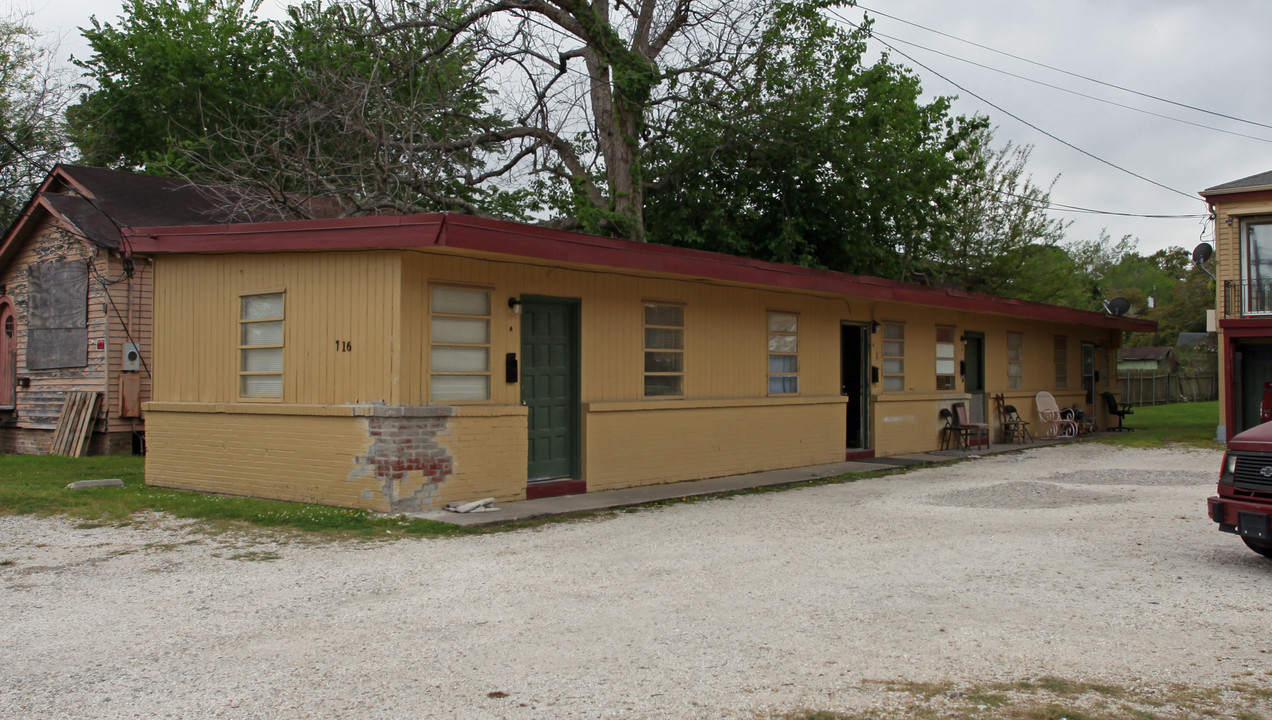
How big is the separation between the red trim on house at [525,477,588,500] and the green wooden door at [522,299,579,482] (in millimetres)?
164

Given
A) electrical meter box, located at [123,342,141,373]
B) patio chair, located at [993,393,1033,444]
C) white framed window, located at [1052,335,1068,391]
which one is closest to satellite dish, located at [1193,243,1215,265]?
white framed window, located at [1052,335,1068,391]

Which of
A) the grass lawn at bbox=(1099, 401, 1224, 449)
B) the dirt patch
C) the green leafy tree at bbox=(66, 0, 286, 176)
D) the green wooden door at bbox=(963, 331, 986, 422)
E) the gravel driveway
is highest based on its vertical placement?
the green leafy tree at bbox=(66, 0, 286, 176)

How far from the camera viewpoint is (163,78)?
26875mm

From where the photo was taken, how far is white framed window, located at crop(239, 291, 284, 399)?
10.6m

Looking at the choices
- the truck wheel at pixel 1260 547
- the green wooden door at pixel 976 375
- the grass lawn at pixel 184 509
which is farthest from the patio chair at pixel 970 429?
the grass lawn at pixel 184 509

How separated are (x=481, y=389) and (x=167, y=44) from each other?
21503 millimetres

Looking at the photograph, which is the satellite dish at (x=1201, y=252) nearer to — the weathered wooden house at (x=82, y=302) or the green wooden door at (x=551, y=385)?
the green wooden door at (x=551, y=385)

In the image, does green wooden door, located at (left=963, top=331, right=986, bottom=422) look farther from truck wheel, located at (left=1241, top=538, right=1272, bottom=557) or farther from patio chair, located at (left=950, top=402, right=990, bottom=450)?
truck wheel, located at (left=1241, top=538, right=1272, bottom=557)

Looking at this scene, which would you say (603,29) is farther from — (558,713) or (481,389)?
(558,713)

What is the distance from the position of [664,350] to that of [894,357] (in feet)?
20.1

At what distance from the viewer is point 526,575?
712cm

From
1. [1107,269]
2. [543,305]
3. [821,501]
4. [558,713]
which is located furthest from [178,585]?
[1107,269]

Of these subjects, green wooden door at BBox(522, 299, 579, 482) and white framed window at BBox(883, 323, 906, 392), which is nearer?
green wooden door at BBox(522, 299, 579, 482)

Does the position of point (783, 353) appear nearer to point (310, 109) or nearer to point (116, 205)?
point (310, 109)
